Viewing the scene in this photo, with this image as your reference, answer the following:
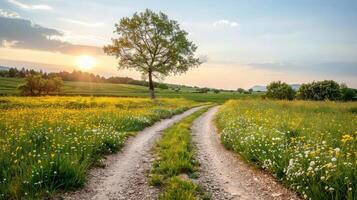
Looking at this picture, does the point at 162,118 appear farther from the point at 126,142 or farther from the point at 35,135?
the point at 35,135

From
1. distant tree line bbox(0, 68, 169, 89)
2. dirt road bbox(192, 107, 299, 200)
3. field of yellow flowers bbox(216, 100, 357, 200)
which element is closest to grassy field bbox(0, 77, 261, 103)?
distant tree line bbox(0, 68, 169, 89)

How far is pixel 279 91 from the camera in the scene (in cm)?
7444

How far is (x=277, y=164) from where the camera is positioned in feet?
33.0

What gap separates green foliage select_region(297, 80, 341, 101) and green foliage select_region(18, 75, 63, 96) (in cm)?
5289

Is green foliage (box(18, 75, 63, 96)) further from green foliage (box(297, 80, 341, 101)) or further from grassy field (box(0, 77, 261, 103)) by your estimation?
green foliage (box(297, 80, 341, 101))

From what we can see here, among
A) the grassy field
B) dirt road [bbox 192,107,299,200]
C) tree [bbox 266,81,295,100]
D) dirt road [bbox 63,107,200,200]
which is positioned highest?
tree [bbox 266,81,295,100]

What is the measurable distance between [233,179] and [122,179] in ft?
11.2

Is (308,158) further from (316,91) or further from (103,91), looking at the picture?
(103,91)

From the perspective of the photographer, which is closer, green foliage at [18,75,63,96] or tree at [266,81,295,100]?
green foliage at [18,75,63,96]

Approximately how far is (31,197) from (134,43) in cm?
4642

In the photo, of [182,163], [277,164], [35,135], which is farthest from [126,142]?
[277,164]

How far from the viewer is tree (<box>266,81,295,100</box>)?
242 feet

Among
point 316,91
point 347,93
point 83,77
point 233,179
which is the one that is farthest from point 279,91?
point 83,77

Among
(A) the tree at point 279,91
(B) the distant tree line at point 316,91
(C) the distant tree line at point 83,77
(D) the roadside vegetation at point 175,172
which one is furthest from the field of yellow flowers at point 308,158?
(C) the distant tree line at point 83,77
